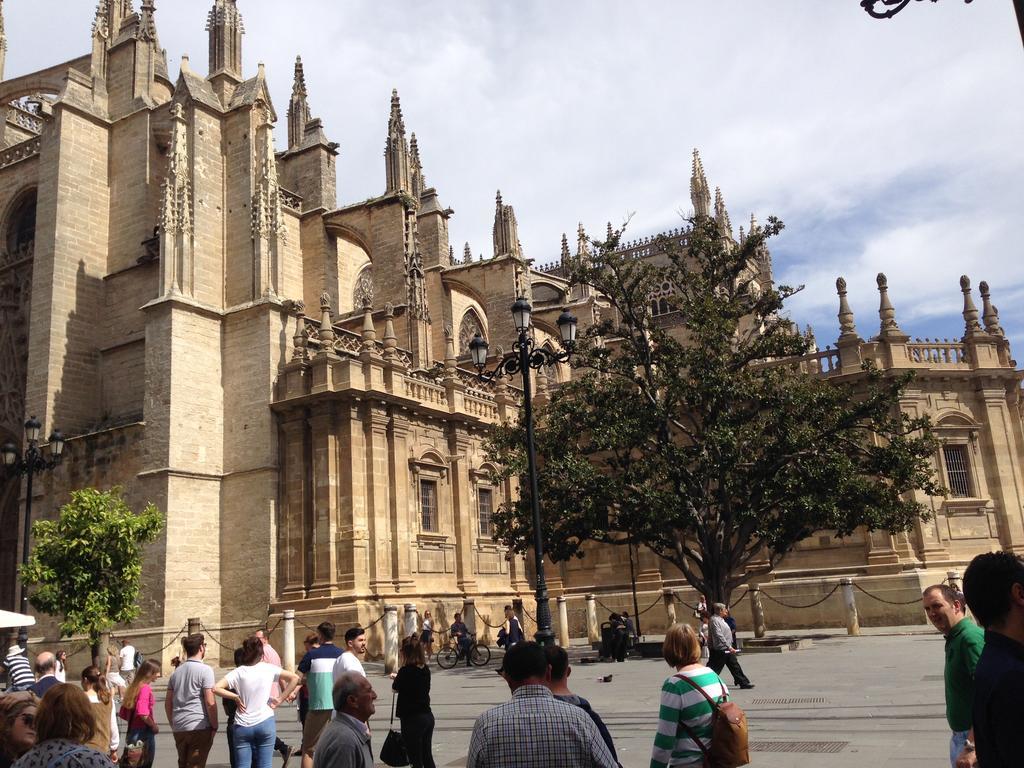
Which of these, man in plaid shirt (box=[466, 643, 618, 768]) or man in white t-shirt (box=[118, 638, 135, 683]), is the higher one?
man in plaid shirt (box=[466, 643, 618, 768])

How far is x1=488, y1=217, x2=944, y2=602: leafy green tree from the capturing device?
19.5 m

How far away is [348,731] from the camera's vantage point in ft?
14.9

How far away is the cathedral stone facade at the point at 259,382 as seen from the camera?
2328 cm

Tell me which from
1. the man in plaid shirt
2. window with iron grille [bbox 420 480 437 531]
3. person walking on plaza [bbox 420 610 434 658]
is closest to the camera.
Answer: the man in plaid shirt

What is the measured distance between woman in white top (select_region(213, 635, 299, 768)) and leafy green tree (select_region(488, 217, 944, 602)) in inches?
509

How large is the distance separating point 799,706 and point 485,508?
17914mm

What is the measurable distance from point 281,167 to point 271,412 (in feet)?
41.0

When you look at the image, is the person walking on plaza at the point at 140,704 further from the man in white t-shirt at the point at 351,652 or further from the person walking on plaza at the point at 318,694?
the man in white t-shirt at the point at 351,652

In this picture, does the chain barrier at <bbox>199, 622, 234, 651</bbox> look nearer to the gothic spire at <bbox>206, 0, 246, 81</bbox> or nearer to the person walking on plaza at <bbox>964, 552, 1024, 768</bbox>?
the gothic spire at <bbox>206, 0, 246, 81</bbox>


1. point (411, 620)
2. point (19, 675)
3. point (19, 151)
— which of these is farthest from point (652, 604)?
point (19, 151)

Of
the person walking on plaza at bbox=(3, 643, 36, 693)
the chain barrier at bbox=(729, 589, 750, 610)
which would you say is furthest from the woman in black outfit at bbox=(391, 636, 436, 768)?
the chain barrier at bbox=(729, 589, 750, 610)

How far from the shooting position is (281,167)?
33.2m

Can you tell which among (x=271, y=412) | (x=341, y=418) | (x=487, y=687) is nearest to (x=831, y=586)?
(x=487, y=687)

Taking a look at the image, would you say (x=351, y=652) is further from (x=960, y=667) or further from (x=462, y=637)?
(x=462, y=637)
